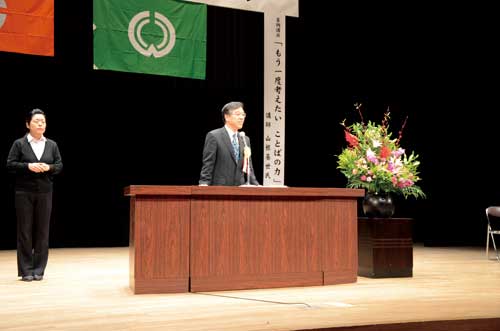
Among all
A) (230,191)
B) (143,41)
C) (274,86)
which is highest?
(143,41)

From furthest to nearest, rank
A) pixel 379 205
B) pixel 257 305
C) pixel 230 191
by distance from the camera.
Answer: pixel 379 205 → pixel 230 191 → pixel 257 305

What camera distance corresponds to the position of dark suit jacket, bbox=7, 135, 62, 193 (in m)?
5.18

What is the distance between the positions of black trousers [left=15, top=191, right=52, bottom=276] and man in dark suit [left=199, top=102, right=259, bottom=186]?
1283 mm

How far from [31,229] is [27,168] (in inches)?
19.0

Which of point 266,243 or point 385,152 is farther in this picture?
point 385,152

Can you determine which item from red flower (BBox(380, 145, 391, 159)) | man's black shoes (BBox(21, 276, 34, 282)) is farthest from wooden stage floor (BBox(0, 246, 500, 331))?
red flower (BBox(380, 145, 391, 159))

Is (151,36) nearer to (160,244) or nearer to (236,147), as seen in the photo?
(236,147)

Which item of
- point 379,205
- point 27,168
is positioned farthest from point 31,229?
point 379,205

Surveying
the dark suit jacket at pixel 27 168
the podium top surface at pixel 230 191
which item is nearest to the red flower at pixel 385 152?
the podium top surface at pixel 230 191

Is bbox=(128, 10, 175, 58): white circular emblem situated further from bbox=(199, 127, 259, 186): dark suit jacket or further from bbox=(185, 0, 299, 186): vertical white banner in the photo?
bbox=(199, 127, 259, 186): dark suit jacket

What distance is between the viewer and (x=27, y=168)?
5141 mm

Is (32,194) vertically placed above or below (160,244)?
above

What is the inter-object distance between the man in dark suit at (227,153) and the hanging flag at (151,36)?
2407 millimetres

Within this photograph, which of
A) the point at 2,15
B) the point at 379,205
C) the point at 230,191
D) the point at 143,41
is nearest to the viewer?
the point at 230,191
